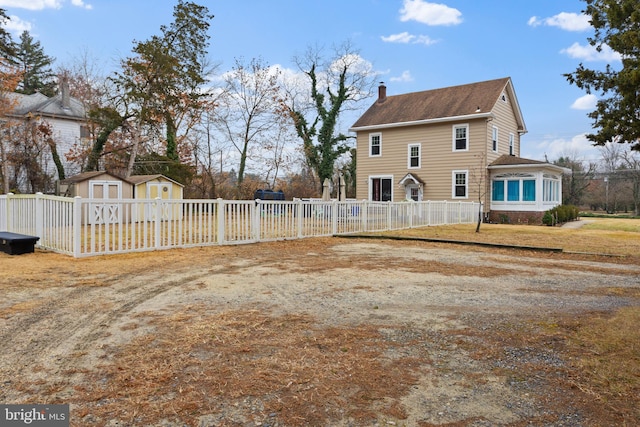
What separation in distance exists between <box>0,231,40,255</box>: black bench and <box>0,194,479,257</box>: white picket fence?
1.49ft

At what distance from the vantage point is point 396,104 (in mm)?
25953

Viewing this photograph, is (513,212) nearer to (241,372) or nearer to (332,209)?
(332,209)

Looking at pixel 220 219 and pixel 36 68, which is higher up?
pixel 36 68

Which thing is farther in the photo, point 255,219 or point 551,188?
point 551,188

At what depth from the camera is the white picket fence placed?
8734 mm

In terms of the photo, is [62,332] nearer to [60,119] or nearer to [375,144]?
[375,144]

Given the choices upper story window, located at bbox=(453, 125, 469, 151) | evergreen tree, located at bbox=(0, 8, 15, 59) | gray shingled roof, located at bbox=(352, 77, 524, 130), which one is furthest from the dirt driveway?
evergreen tree, located at bbox=(0, 8, 15, 59)

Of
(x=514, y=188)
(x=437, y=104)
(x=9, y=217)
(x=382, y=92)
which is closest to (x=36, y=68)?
(x=382, y=92)

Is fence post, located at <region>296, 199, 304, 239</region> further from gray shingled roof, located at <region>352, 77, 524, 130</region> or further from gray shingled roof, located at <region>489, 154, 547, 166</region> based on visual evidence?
gray shingled roof, located at <region>489, 154, 547, 166</region>

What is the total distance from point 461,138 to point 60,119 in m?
26.2

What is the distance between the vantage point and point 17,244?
339 inches

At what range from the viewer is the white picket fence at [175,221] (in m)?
8.73

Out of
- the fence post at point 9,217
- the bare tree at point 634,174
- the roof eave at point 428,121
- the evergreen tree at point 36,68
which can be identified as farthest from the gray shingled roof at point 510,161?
the evergreen tree at point 36,68

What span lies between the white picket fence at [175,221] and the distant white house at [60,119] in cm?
1807
